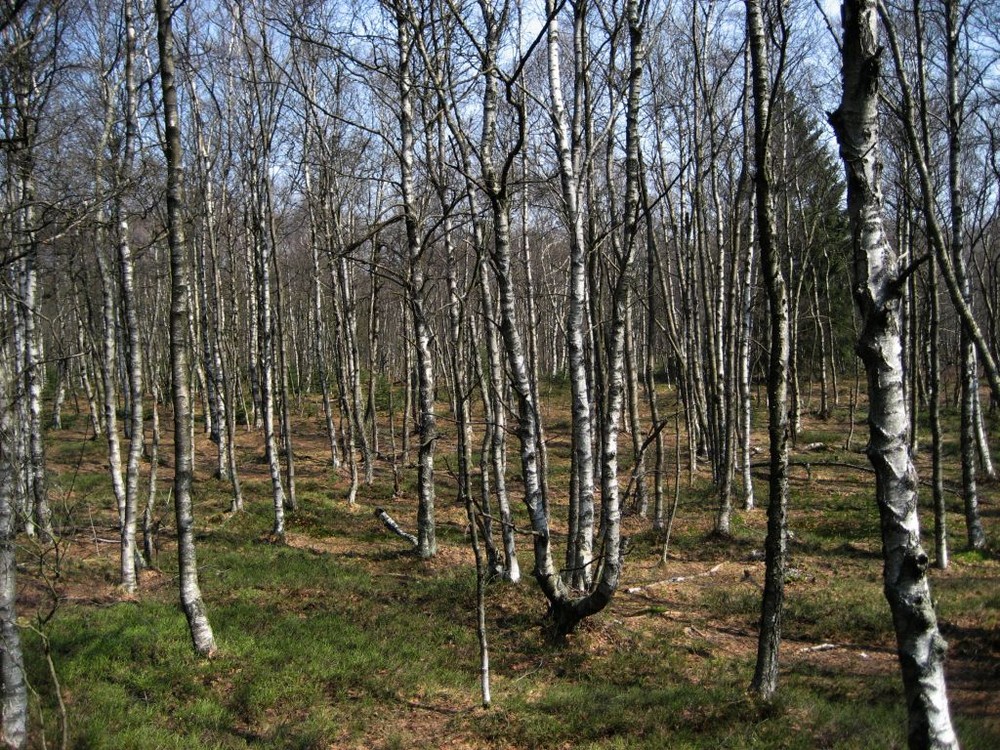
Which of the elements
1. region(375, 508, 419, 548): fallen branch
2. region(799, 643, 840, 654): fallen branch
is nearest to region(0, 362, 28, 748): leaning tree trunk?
region(375, 508, 419, 548): fallen branch

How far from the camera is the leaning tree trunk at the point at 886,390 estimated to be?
3230mm

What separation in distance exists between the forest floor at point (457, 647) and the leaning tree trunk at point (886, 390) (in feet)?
9.03

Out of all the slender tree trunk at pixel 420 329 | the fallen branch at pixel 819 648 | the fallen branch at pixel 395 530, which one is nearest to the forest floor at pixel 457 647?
the fallen branch at pixel 819 648

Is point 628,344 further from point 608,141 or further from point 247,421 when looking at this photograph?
point 247,421

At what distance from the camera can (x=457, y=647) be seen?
8.20 meters

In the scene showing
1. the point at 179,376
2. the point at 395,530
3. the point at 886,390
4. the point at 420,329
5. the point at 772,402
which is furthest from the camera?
the point at 395,530

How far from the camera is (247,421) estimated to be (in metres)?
24.8

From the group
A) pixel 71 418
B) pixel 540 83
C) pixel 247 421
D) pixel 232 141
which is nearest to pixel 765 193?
pixel 540 83

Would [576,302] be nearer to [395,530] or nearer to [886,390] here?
[886,390]

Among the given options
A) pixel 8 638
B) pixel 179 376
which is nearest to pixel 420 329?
pixel 179 376

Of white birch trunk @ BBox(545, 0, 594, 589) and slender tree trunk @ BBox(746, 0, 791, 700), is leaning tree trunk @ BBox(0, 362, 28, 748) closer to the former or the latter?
white birch trunk @ BBox(545, 0, 594, 589)

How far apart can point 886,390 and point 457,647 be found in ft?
20.4

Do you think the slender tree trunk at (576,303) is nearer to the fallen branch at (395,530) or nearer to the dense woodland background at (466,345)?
the dense woodland background at (466,345)

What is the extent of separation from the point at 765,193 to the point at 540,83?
11714 mm
